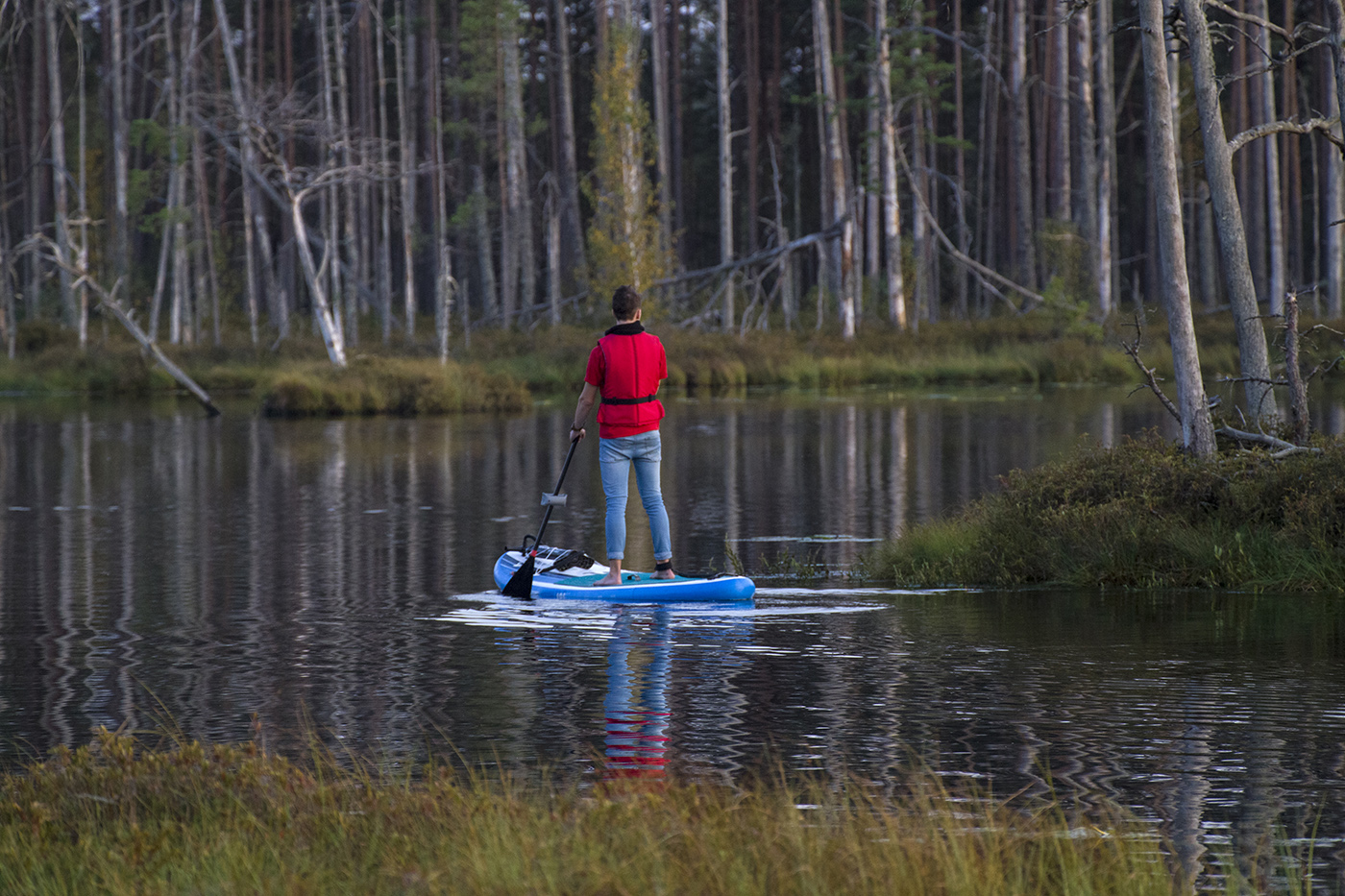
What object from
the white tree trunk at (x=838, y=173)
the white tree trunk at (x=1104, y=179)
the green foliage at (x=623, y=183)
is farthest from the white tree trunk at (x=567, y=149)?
the white tree trunk at (x=1104, y=179)

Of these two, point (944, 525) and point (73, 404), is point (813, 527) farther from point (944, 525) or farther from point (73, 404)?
point (73, 404)

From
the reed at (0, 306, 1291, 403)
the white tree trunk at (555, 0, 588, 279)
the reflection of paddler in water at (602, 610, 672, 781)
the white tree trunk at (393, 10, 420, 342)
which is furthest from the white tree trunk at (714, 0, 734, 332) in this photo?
the reflection of paddler in water at (602, 610, 672, 781)

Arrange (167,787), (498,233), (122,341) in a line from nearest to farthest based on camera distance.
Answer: (167,787) < (122,341) < (498,233)

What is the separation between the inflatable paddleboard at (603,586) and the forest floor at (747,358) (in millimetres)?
29032

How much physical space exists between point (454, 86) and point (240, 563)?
4718 centimetres

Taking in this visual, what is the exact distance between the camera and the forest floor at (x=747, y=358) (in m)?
47.1

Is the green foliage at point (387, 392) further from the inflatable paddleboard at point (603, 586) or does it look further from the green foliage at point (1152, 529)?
the inflatable paddleboard at point (603, 586)

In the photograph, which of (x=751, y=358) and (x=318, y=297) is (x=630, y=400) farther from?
(x=751, y=358)

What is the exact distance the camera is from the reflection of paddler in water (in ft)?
25.2

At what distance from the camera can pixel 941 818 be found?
6.55 metres

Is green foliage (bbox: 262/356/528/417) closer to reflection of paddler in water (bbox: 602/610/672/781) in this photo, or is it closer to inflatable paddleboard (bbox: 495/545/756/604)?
inflatable paddleboard (bbox: 495/545/756/604)

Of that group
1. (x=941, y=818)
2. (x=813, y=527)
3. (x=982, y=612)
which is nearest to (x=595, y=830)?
(x=941, y=818)

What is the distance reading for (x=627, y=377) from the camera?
12.7 metres

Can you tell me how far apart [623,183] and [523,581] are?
3981cm
